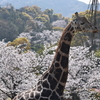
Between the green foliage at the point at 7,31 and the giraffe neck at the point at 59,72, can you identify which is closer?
the giraffe neck at the point at 59,72

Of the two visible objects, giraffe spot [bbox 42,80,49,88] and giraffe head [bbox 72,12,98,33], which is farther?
giraffe spot [bbox 42,80,49,88]

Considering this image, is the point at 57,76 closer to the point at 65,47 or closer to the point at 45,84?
the point at 45,84

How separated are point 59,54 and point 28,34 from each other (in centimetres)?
2953

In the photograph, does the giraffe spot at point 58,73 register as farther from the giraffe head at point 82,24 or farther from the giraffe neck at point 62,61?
the giraffe head at point 82,24

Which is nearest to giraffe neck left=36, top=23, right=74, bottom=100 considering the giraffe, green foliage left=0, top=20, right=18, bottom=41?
the giraffe

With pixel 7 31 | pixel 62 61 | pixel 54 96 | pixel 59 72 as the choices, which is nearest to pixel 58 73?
pixel 59 72

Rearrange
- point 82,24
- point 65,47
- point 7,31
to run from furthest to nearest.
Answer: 1. point 7,31
2. point 65,47
3. point 82,24

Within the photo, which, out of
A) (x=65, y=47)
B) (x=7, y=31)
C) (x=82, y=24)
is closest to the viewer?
(x=82, y=24)

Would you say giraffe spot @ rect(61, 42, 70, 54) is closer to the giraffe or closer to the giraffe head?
the giraffe

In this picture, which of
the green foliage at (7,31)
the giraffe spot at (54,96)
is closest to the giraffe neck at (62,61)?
the giraffe spot at (54,96)

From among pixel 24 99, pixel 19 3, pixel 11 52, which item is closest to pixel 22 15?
pixel 11 52

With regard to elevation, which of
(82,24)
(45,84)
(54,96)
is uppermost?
(82,24)

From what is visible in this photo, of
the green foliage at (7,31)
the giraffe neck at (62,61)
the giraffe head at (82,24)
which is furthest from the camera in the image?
the green foliage at (7,31)

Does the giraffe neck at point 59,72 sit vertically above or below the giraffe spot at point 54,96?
above
